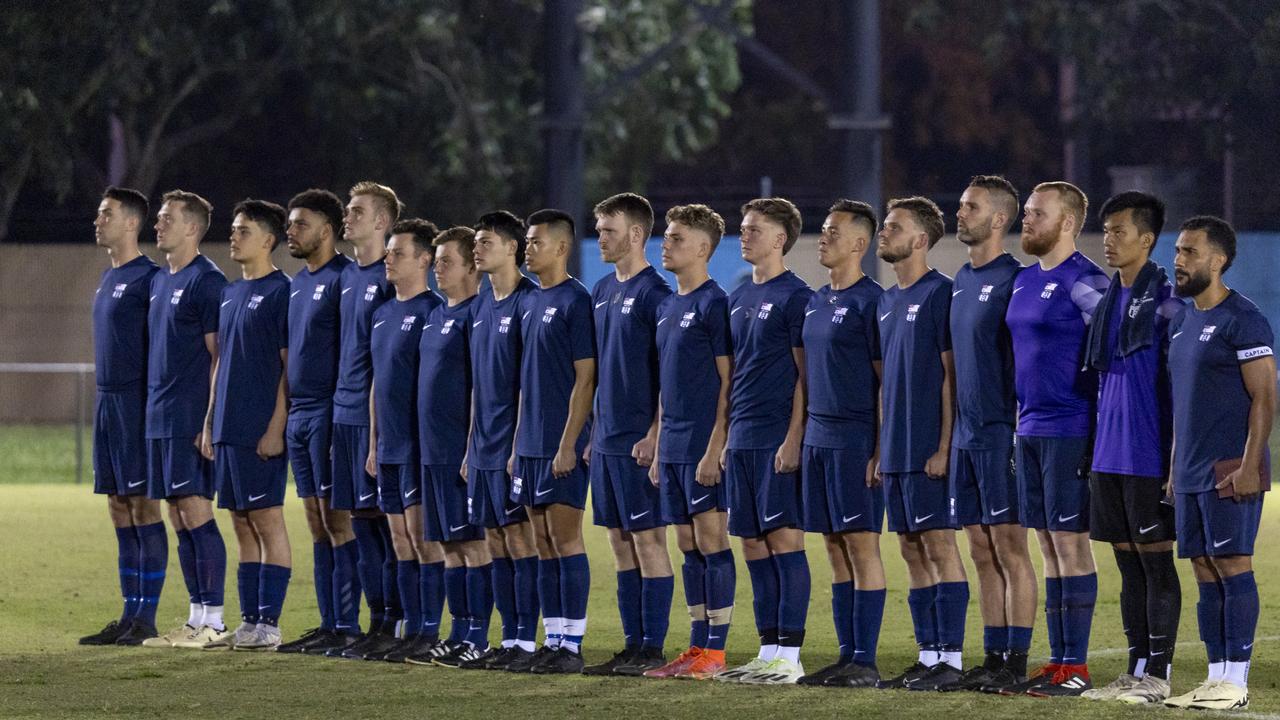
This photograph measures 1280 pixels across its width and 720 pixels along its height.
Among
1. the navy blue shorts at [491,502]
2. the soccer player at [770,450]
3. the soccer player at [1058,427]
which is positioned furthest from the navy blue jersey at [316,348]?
Answer: the soccer player at [1058,427]

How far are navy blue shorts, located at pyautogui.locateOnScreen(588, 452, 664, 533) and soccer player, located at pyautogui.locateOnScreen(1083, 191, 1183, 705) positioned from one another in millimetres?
2191

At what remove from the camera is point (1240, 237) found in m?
29.5

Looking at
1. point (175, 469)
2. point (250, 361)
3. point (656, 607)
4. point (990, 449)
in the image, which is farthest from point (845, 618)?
point (175, 469)

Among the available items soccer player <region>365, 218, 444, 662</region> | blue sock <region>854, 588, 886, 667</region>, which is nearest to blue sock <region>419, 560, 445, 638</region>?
soccer player <region>365, 218, 444, 662</region>

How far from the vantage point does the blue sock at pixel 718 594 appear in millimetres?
11227

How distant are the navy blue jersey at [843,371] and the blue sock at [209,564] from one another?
353 cm

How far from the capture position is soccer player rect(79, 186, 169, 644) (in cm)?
1293

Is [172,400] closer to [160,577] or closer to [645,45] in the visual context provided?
[160,577]

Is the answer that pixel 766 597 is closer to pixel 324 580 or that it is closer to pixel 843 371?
pixel 843 371

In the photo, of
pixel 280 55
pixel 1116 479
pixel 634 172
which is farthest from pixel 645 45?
pixel 1116 479

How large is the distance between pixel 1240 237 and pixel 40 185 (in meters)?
17.9

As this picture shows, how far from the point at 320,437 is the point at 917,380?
11.0 feet

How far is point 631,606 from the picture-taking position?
1155 centimetres

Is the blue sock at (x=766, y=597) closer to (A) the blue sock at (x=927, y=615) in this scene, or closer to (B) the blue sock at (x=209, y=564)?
(A) the blue sock at (x=927, y=615)
